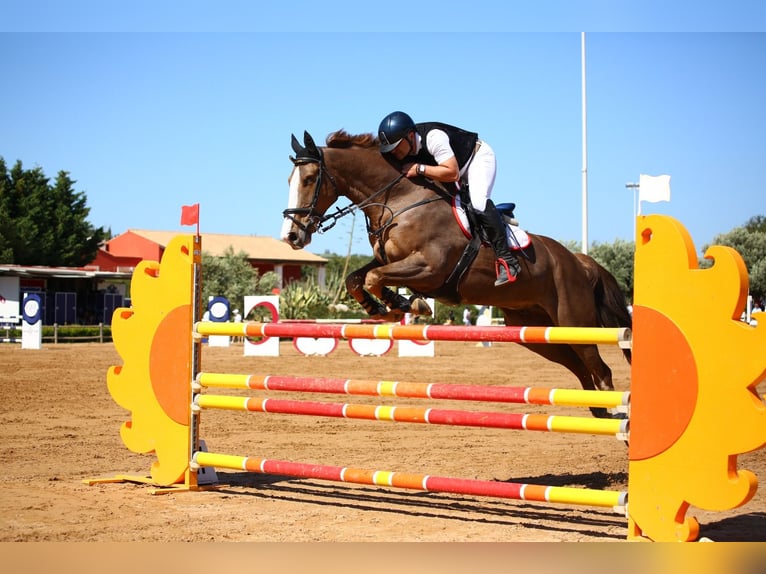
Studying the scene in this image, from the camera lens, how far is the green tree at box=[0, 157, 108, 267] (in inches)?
1531

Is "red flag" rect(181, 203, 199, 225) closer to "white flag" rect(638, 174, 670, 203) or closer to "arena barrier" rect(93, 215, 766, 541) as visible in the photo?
"arena barrier" rect(93, 215, 766, 541)

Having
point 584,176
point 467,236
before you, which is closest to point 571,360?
point 467,236

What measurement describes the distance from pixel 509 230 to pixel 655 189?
1707 millimetres

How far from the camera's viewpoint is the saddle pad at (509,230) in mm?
5882

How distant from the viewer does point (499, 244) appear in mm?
5867

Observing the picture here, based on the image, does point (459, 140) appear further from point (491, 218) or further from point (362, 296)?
point (362, 296)

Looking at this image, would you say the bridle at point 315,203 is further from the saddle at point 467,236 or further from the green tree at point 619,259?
the green tree at point 619,259

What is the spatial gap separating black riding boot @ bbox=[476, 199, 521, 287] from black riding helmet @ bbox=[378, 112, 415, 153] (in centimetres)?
74

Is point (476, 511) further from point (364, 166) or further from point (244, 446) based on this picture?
point (244, 446)

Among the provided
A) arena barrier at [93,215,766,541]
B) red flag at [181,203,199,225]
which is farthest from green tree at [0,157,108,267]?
arena barrier at [93,215,766,541]

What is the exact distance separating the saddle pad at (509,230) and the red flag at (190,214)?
1830mm

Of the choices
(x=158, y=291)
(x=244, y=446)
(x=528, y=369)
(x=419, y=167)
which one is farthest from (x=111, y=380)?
(x=528, y=369)

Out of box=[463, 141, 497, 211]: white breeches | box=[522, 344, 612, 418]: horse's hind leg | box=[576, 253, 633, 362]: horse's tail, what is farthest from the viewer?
box=[576, 253, 633, 362]: horse's tail

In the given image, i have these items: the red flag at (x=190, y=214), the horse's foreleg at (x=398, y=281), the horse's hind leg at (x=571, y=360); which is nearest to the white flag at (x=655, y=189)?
the horse's foreleg at (x=398, y=281)
